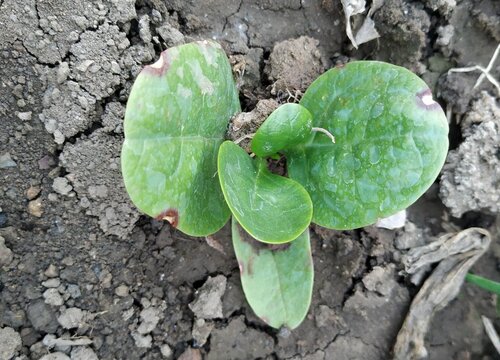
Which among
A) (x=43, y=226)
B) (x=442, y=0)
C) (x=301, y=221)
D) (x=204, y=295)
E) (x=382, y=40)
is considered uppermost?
(x=442, y=0)

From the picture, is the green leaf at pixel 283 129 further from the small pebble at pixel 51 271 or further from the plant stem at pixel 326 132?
the small pebble at pixel 51 271

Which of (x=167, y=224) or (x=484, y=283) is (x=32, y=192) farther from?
(x=484, y=283)

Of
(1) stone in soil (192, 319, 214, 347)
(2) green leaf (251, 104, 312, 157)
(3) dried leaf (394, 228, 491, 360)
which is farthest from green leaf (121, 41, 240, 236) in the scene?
(3) dried leaf (394, 228, 491, 360)

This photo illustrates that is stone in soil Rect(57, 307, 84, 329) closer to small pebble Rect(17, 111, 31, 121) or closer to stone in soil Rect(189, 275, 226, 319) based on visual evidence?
stone in soil Rect(189, 275, 226, 319)

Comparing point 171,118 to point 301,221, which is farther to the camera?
point 301,221

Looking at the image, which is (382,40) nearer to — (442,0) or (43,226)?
(442,0)

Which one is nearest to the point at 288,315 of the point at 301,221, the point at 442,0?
the point at 301,221

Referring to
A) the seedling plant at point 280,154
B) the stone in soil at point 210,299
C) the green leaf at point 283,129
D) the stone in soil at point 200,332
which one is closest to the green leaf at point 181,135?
the seedling plant at point 280,154
